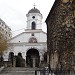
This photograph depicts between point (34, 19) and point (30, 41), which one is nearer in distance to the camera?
point (30, 41)

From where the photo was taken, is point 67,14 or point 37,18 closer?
point 67,14

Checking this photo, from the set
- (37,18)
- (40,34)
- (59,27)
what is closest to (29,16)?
(37,18)

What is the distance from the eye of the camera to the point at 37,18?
76812 millimetres

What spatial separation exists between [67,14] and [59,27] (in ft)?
2.91

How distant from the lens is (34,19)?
7669 centimetres

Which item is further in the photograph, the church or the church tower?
the church tower

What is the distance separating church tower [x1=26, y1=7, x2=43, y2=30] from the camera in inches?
2972

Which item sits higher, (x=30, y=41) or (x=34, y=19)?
(x=34, y=19)

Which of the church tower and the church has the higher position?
the church tower

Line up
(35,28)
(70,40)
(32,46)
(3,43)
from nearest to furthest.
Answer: (70,40)
(3,43)
(32,46)
(35,28)

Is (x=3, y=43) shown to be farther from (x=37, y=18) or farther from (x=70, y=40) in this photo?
(x=70, y=40)

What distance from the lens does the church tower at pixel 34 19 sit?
75500mm

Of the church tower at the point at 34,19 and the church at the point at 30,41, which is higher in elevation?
the church tower at the point at 34,19

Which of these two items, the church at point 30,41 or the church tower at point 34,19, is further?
the church tower at point 34,19
